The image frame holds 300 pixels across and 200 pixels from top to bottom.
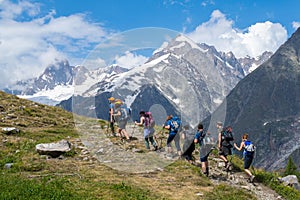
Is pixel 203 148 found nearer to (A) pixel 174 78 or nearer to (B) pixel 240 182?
(B) pixel 240 182

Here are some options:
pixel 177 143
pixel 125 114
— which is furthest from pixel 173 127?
pixel 125 114

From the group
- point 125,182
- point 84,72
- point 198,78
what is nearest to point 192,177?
point 125,182

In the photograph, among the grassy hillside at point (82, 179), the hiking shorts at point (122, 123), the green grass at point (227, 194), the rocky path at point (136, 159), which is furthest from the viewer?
the hiking shorts at point (122, 123)

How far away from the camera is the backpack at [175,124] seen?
18967 mm

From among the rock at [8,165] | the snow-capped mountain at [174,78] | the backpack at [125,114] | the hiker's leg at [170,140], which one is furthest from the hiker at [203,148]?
the rock at [8,165]

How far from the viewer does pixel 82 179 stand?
15531 mm

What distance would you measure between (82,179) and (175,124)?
6638 millimetres

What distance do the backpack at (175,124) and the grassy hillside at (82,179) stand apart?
83.9 inches

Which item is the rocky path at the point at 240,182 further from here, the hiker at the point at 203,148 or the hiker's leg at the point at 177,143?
the hiker's leg at the point at 177,143

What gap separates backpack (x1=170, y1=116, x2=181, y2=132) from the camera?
1897 centimetres

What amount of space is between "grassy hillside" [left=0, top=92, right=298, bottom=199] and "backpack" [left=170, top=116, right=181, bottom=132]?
213 centimetres

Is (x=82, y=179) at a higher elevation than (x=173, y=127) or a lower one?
lower

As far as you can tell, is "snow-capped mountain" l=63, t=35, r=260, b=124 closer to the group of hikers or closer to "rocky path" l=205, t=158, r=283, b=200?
the group of hikers

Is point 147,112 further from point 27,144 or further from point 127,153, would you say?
point 27,144
